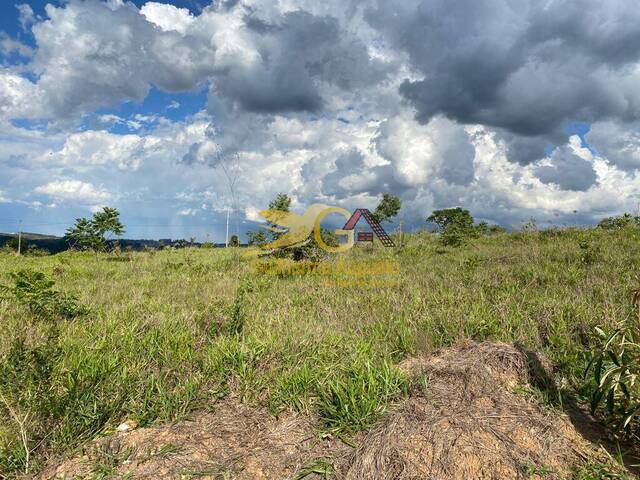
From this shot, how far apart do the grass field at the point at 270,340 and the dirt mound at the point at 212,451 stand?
160 mm

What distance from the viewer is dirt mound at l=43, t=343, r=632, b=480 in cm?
265

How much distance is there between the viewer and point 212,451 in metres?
3.03

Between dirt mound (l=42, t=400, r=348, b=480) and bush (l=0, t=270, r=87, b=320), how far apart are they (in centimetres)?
337

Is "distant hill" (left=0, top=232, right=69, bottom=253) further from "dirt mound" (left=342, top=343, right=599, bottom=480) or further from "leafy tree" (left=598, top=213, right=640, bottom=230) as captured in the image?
"leafy tree" (left=598, top=213, right=640, bottom=230)

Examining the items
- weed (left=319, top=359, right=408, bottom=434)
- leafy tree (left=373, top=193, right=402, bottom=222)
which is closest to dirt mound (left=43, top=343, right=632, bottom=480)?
weed (left=319, top=359, right=408, bottom=434)

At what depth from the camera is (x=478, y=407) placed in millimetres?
3207

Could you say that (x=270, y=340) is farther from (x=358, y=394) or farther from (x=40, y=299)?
(x=40, y=299)

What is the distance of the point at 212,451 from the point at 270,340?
147 cm

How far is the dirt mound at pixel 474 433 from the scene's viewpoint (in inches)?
103

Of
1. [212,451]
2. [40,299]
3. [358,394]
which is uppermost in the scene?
[40,299]

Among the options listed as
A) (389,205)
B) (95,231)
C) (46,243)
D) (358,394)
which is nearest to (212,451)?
Result: (358,394)

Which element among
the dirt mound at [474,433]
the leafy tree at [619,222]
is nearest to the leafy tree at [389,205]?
the leafy tree at [619,222]

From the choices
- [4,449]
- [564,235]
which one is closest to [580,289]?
[4,449]

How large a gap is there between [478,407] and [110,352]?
3617mm
